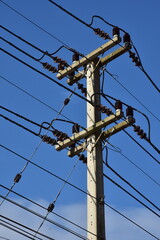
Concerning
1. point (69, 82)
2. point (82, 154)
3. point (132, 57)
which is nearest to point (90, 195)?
point (82, 154)

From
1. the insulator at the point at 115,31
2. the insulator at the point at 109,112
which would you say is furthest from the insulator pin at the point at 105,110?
the insulator at the point at 115,31

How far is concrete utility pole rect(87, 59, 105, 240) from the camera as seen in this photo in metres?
12.7

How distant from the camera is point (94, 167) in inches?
528

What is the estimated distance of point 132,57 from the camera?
1612cm

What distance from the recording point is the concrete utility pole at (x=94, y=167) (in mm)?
12711

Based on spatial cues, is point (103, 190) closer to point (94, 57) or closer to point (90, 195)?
point (90, 195)

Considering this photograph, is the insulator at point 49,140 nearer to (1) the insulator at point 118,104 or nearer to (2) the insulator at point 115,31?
(1) the insulator at point 118,104

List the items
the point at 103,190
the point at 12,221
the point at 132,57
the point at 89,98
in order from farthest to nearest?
the point at 132,57 → the point at 89,98 → the point at 103,190 → the point at 12,221

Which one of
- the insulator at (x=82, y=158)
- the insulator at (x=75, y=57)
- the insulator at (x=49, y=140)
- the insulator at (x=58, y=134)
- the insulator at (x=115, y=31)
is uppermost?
the insulator at (x=115, y=31)

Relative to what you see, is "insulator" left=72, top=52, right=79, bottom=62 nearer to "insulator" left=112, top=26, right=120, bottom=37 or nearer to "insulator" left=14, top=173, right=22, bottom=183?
"insulator" left=112, top=26, right=120, bottom=37

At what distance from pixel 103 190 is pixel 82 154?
4.00ft

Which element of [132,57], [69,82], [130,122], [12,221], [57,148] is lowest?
[12,221]

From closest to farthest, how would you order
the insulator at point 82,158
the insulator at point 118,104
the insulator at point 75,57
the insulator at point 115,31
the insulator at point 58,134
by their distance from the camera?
the insulator at point 118,104 < the insulator at point 58,134 < the insulator at point 82,158 < the insulator at point 115,31 < the insulator at point 75,57

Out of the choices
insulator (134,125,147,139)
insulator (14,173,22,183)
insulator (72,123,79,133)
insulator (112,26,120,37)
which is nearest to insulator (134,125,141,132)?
insulator (134,125,147,139)
